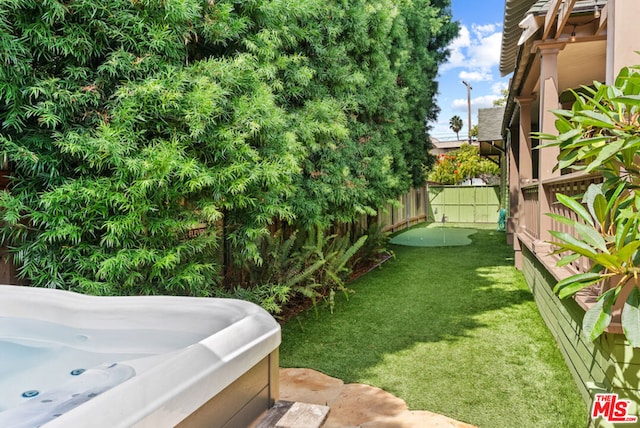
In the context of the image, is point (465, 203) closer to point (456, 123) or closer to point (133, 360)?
point (133, 360)

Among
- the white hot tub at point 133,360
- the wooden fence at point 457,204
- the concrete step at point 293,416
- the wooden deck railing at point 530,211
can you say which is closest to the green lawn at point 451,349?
the wooden deck railing at point 530,211

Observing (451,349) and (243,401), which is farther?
(451,349)

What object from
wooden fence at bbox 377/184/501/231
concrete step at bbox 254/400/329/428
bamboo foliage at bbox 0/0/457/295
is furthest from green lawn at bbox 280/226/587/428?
wooden fence at bbox 377/184/501/231

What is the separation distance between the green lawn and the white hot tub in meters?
1.66

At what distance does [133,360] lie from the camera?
7.98ft

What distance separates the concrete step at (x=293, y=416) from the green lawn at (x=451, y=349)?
1.26 metres

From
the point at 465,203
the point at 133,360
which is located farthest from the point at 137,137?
the point at 465,203

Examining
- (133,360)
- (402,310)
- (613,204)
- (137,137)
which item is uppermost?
(137,137)

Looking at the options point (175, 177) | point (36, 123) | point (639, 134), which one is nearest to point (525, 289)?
point (639, 134)

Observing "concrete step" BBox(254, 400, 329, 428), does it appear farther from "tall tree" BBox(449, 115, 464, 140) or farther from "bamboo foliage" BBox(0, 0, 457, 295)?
"tall tree" BBox(449, 115, 464, 140)

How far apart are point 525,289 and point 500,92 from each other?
33329 millimetres

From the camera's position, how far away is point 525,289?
6480 millimetres

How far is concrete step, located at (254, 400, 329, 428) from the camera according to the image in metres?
2.01

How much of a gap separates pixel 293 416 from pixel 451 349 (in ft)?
8.42
